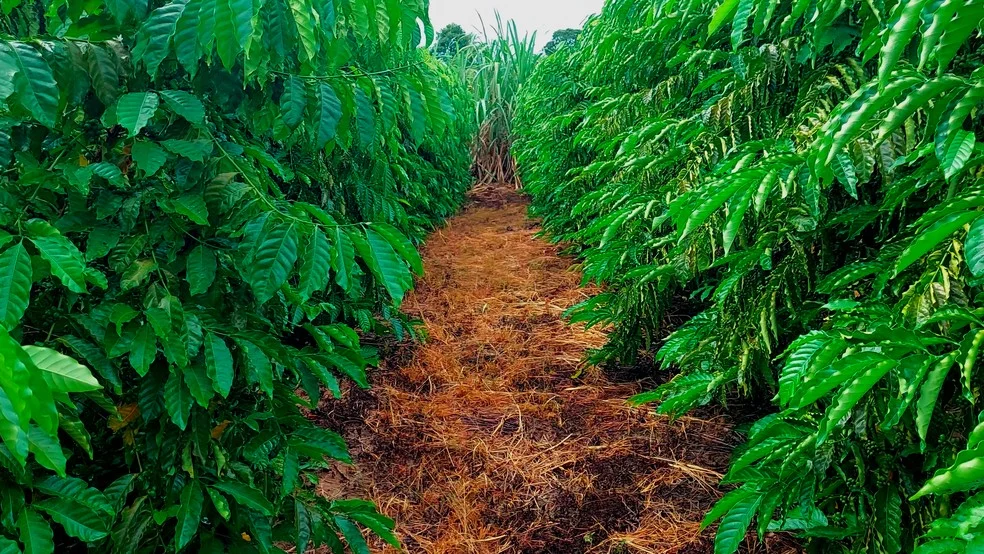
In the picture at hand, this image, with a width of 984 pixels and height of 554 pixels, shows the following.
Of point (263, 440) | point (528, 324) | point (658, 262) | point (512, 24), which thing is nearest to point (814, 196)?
point (658, 262)

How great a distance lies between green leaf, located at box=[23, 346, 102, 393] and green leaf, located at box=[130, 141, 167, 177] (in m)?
0.34

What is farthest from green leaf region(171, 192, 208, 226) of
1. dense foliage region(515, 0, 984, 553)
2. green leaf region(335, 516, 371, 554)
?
dense foliage region(515, 0, 984, 553)

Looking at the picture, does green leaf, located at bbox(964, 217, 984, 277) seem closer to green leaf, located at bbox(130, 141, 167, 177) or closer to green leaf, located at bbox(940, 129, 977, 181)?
green leaf, located at bbox(940, 129, 977, 181)

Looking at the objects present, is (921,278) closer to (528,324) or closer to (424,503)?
(424,503)

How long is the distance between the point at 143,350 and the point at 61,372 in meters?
0.29

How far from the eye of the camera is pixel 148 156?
2.94ft

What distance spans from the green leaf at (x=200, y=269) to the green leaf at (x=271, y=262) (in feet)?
0.35

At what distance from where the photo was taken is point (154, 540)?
1059 millimetres

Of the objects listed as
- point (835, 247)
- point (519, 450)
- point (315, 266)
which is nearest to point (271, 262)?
point (315, 266)

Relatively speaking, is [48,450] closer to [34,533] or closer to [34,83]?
[34,533]

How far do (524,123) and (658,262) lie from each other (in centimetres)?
440

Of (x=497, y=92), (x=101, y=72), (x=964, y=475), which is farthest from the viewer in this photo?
(x=497, y=92)

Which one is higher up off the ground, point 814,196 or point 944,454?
point 814,196

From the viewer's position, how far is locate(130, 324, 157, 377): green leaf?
89cm
